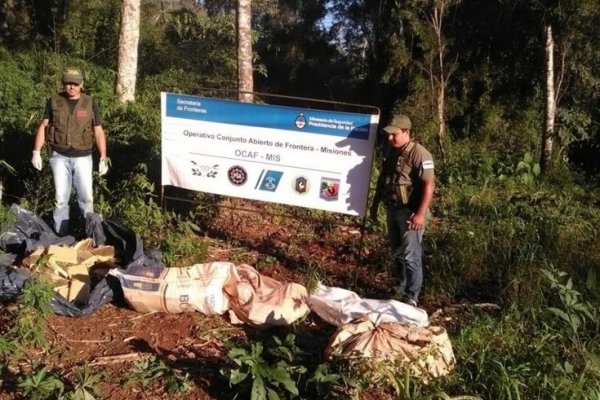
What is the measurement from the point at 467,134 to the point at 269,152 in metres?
8.56

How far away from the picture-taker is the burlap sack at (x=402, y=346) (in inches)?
133

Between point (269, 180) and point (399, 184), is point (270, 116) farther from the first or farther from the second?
point (399, 184)

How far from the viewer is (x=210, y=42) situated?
14742mm

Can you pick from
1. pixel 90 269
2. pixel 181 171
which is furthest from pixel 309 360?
pixel 181 171

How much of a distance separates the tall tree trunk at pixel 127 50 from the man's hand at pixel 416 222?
22.1 ft

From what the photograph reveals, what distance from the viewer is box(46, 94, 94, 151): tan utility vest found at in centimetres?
539

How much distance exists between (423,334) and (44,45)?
12.1 meters

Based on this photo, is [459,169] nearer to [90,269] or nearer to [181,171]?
[181,171]

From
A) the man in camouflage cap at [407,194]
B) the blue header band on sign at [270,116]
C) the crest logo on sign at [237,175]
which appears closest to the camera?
the man in camouflage cap at [407,194]

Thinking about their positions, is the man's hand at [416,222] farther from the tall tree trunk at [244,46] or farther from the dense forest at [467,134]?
the tall tree trunk at [244,46]

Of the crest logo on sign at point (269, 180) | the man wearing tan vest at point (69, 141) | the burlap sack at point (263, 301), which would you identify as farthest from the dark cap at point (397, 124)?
the man wearing tan vest at point (69, 141)

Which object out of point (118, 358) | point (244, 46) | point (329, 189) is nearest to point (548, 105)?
point (244, 46)

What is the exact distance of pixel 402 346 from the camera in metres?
3.46

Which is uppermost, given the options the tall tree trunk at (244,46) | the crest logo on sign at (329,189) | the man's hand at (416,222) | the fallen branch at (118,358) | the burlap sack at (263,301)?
the tall tree trunk at (244,46)
